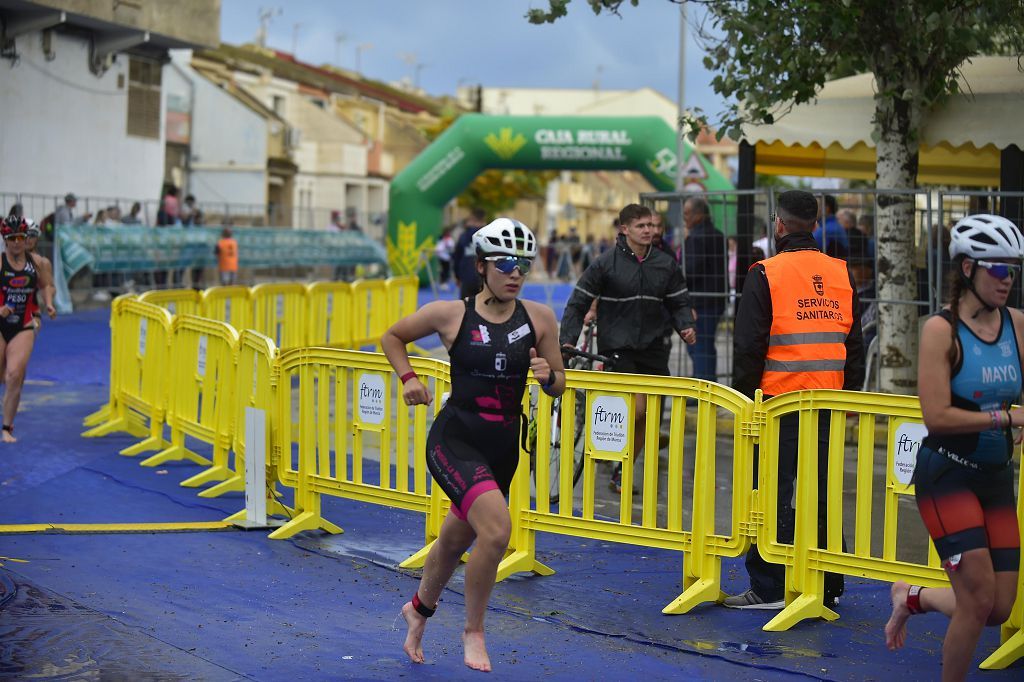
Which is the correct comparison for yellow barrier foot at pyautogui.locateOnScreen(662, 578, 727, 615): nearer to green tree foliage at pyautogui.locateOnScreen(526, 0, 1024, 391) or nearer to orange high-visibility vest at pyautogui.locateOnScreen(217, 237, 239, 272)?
green tree foliage at pyautogui.locateOnScreen(526, 0, 1024, 391)

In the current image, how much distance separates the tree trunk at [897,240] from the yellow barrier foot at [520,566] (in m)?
5.58

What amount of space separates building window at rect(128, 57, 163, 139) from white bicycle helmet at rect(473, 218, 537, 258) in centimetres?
3034

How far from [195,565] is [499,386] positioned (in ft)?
8.86

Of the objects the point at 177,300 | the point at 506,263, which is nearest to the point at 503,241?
the point at 506,263

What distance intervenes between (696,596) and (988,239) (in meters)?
2.64

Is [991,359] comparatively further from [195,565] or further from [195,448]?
[195,448]

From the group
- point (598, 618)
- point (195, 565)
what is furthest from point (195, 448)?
point (598, 618)

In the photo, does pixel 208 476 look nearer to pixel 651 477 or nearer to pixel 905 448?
pixel 651 477

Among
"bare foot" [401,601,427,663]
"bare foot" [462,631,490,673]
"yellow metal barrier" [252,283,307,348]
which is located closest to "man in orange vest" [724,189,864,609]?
"bare foot" [462,631,490,673]

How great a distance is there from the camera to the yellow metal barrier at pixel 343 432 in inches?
324

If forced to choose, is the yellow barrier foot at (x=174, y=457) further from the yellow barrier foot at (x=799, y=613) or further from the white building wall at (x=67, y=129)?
the white building wall at (x=67, y=129)

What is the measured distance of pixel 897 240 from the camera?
40.1ft

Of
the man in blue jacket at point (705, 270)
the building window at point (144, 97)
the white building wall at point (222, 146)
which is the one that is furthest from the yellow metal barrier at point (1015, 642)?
the white building wall at point (222, 146)

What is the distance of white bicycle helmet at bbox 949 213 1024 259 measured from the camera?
4.99 metres
